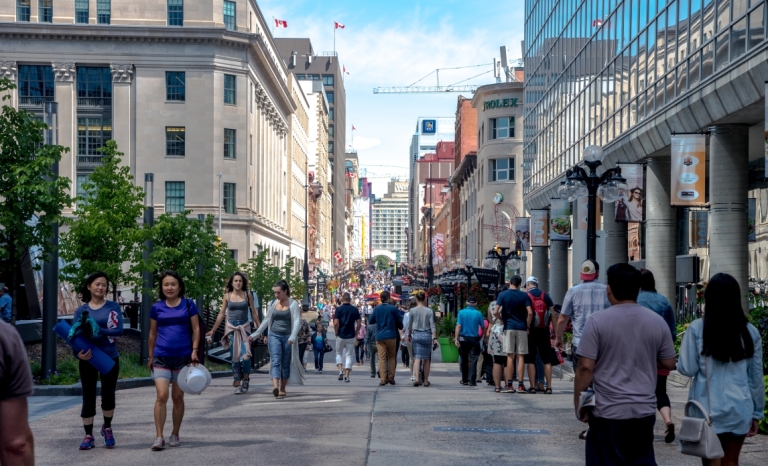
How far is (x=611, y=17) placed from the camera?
110 ft

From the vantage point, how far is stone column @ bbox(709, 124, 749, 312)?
2253 cm

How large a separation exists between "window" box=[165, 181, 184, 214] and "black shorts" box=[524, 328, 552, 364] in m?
53.9

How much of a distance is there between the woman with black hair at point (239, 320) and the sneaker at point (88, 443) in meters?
5.35

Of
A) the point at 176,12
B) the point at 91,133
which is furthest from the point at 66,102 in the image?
the point at 176,12

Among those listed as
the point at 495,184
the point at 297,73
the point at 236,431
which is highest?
the point at 297,73

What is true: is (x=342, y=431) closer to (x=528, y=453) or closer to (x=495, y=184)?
(x=528, y=453)

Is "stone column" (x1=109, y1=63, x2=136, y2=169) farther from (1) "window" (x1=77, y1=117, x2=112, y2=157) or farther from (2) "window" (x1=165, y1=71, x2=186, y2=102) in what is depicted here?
(2) "window" (x1=165, y1=71, x2=186, y2=102)

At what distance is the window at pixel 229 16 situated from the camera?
2736 inches

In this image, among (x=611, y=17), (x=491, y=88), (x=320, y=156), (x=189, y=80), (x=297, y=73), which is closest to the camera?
(x=611, y=17)

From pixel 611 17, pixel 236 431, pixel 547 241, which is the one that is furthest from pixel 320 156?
pixel 236 431

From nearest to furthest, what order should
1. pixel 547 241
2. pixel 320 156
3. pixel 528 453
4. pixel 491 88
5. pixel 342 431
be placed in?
1. pixel 528 453
2. pixel 342 431
3. pixel 547 241
4. pixel 491 88
5. pixel 320 156

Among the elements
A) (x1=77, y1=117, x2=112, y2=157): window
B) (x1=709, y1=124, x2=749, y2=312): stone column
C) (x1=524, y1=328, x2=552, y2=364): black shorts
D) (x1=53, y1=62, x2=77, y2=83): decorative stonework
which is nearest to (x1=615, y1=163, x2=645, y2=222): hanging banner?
(x1=709, y1=124, x2=749, y2=312): stone column

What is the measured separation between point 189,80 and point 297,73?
109315mm

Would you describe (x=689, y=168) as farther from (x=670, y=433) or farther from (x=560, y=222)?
(x=670, y=433)
